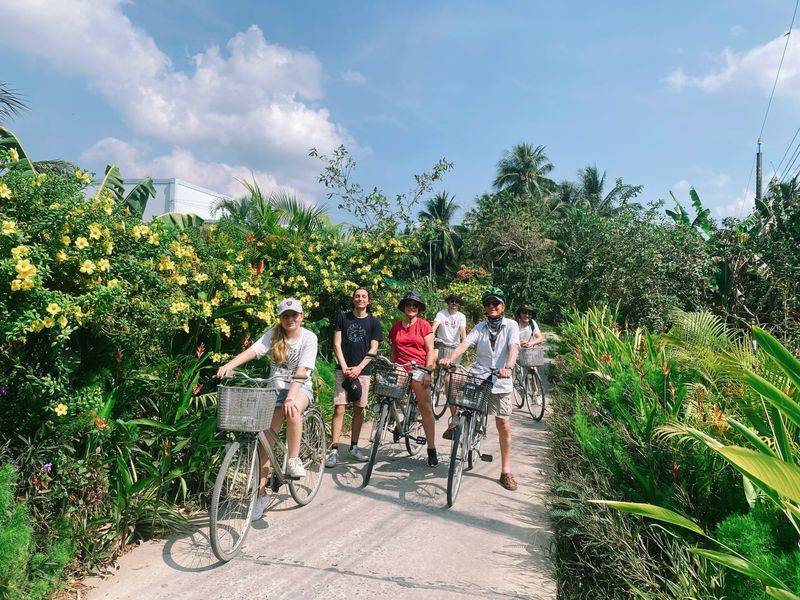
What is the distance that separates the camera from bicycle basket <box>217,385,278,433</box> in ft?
11.5

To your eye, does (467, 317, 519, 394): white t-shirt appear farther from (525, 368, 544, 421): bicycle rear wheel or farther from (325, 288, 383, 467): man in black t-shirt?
(525, 368, 544, 421): bicycle rear wheel

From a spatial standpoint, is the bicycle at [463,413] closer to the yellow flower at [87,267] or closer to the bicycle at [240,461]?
the bicycle at [240,461]

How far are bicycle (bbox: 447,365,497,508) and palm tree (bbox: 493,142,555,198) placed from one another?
3637 centimetres

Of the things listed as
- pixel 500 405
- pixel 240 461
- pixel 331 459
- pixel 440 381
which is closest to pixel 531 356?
A: pixel 440 381

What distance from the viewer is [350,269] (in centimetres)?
852

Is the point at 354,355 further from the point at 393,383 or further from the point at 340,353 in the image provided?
the point at 393,383

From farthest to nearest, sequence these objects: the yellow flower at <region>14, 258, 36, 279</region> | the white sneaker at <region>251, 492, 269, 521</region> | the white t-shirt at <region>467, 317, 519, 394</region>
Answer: the white t-shirt at <region>467, 317, 519, 394</region>
the white sneaker at <region>251, 492, 269, 521</region>
the yellow flower at <region>14, 258, 36, 279</region>

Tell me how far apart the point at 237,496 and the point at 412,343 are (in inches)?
96.2

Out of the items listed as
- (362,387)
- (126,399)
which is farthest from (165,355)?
(362,387)

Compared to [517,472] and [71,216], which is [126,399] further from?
[517,472]

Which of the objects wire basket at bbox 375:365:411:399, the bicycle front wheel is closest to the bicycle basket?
the bicycle front wheel

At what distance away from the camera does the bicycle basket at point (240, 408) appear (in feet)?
11.5

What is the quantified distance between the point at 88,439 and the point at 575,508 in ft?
10.8

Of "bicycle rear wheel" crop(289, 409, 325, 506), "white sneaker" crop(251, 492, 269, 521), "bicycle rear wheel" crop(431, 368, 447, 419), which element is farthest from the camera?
"bicycle rear wheel" crop(431, 368, 447, 419)
